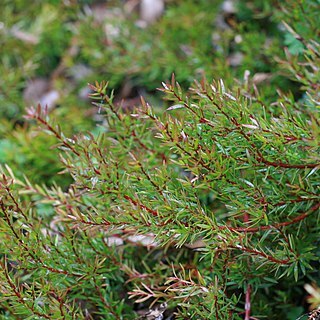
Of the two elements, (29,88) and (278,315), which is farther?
(29,88)

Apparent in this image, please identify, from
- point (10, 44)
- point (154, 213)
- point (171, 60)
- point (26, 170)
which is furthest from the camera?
point (10, 44)

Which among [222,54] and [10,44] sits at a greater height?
[222,54]

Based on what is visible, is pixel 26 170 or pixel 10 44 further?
pixel 10 44

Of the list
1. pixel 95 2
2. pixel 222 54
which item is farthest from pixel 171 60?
pixel 95 2

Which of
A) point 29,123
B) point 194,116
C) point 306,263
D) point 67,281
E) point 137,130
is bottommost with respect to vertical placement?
point 29,123

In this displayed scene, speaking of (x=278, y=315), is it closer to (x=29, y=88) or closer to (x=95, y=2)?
(x=29, y=88)

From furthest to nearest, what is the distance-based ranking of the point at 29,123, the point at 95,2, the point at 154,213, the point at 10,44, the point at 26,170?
the point at 95,2
the point at 10,44
the point at 29,123
the point at 26,170
the point at 154,213

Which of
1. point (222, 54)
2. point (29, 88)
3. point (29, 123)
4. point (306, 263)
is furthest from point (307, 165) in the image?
point (29, 88)

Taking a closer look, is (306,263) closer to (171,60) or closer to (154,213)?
(154,213)

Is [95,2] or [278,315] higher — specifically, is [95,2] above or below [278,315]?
above
